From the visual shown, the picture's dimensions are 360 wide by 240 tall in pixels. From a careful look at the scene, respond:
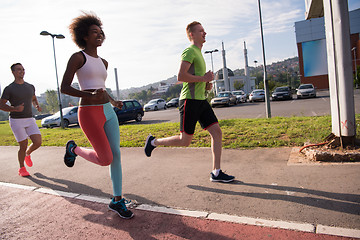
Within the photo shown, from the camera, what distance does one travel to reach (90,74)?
115 inches

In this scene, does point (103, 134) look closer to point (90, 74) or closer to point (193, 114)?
point (90, 74)

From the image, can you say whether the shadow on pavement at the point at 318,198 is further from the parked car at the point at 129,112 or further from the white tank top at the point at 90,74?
the parked car at the point at 129,112

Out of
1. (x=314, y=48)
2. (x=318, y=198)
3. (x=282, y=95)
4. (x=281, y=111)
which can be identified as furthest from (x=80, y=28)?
(x=314, y=48)

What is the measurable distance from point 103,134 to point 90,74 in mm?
630

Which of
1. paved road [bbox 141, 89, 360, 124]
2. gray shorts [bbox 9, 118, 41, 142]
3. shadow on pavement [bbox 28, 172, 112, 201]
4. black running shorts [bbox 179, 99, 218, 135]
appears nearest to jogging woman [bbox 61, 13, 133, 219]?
shadow on pavement [bbox 28, 172, 112, 201]

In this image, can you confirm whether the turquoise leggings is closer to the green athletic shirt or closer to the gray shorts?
the green athletic shirt

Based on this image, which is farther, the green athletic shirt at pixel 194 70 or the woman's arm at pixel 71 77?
the green athletic shirt at pixel 194 70

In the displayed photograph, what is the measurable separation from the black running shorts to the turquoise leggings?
3.22 ft

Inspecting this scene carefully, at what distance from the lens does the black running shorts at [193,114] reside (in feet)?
12.1

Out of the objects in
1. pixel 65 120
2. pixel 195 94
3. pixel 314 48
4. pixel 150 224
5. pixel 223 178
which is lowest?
pixel 150 224

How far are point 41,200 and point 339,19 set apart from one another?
5017 millimetres

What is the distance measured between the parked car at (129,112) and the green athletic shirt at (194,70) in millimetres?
14652

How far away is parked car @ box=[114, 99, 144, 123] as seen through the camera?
1821 cm

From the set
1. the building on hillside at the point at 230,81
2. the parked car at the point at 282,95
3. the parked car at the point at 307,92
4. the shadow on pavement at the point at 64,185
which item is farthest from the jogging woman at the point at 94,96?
the building on hillside at the point at 230,81
